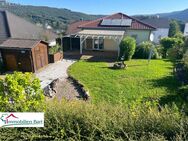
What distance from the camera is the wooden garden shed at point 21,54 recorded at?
719 inches

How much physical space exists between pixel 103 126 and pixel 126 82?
427 inches

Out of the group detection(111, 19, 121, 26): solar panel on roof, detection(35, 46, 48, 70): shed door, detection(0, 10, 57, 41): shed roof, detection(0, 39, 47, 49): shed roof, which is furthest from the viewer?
detection(111, 19, 121, 26): solar panel on roof

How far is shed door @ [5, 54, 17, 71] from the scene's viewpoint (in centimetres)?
1884

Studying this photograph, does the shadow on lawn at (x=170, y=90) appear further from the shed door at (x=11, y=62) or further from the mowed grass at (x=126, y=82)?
the shed door at (x=11, y=62)

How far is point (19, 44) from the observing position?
18.6 m

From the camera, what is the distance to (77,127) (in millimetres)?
4938

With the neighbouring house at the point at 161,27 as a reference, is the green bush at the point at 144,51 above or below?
below

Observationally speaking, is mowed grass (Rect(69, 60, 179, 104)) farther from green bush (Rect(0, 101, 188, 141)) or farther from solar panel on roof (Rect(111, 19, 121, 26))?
solar panel on roof (Rect(111, 19, 121, 26))

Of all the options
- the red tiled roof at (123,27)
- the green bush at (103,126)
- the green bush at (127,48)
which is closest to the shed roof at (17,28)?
the red tiled roof at (123,27)

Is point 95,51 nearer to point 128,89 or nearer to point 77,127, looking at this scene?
point 128,89

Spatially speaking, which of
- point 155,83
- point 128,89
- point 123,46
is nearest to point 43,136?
point 128,89

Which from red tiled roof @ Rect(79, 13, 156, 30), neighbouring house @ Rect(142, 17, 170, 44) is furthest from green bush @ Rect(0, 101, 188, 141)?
neighbouring house @ Rect(142, 17, 170, 44)

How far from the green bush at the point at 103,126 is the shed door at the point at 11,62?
49.1ft

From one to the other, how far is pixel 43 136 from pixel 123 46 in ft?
68.2
